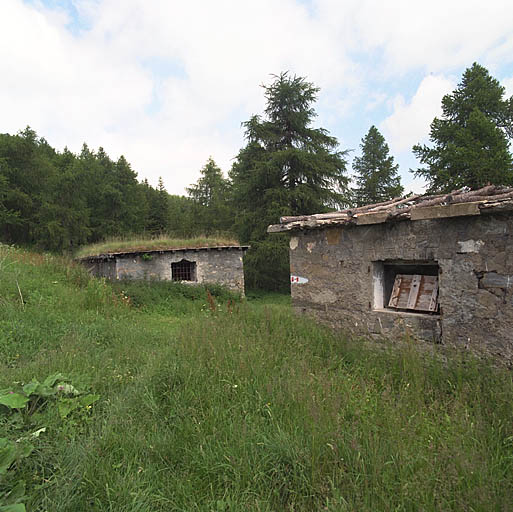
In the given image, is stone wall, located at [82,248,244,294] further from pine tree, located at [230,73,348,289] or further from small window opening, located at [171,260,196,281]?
pine tree, located at [230,73,348,289]

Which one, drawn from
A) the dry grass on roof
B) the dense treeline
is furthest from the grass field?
the dense treeline

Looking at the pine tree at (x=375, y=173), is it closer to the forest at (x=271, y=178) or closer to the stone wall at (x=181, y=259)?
the forest at (x=271, y=178)

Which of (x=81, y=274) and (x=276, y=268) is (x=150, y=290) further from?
(x=276, y=268)

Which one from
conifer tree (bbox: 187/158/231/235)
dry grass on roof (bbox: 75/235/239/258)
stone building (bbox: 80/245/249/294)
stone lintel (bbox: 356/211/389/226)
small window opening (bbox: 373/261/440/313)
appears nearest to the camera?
stone lintel (bbox: 356/211/389/226)

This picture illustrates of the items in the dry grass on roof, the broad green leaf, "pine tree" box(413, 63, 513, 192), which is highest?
"pine tree" box(413, 63, 513, 192)

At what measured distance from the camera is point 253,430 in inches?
103

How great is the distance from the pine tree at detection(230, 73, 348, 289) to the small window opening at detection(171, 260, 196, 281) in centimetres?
675

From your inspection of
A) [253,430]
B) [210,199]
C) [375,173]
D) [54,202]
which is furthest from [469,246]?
[210,199]

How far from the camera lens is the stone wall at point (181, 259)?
13.5 metres

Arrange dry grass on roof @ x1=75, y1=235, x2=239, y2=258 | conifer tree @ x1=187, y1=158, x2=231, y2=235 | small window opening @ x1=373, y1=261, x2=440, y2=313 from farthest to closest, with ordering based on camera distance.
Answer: conifer tree @ x1=187, y1=158, x2=231, y2=235 < dry grass on roof @ x1=75, y1=235, x2=239, y2=258 < small window opening @ x1=373, y1=261, x2=440, y2=313

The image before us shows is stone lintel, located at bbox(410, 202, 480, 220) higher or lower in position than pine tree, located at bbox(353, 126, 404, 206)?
lower

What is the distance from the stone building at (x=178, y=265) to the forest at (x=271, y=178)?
18.6 ft

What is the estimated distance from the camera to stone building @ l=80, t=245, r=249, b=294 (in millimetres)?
13516

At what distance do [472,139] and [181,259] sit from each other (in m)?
14.9
